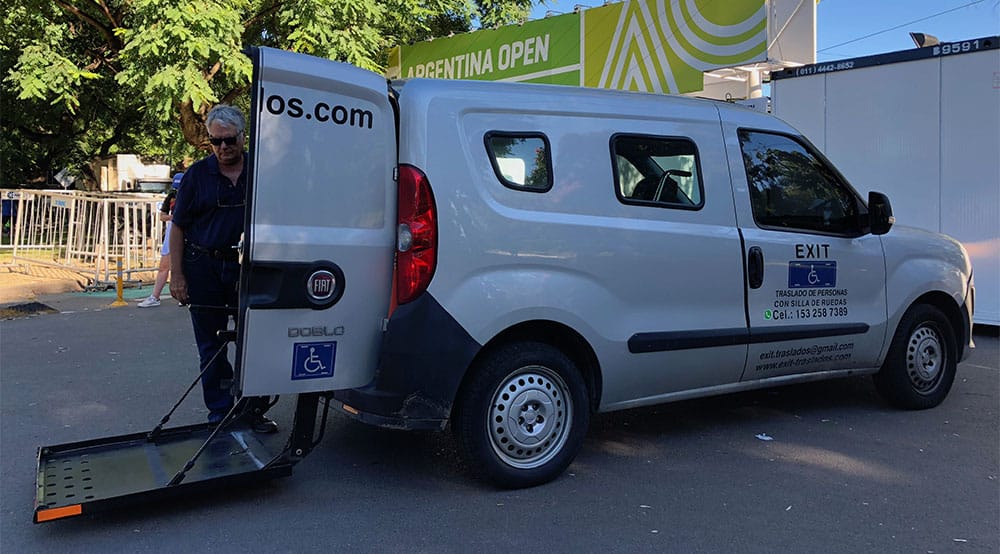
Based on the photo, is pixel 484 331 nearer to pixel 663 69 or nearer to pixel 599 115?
pixel 599 115

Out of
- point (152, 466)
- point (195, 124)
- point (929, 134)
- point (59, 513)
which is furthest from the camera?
point (195, 124)

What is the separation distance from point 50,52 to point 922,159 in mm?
13054

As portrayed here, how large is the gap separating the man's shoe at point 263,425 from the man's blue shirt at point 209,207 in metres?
1.07

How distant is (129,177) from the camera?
26188 mm

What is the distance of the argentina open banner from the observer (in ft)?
32.9

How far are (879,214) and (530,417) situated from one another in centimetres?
272

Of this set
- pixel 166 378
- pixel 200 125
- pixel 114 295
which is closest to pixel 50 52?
pixel 200 125

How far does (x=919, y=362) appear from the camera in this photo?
5.61 meters

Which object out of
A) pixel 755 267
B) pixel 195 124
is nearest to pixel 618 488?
pixel 755 267

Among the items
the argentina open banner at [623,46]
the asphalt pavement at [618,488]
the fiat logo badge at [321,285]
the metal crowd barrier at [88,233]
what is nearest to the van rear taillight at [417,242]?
the fiat logo badge at [321,285]

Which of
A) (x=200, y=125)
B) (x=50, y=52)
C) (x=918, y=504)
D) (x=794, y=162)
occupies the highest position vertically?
(x=50, y=52)

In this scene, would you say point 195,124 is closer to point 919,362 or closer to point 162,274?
point 162,274

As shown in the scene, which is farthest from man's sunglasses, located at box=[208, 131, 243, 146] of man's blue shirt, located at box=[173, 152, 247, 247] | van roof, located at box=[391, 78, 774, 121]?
van roof, located at box=[391, 78, 774, 121]

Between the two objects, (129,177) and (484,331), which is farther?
(129,177)
